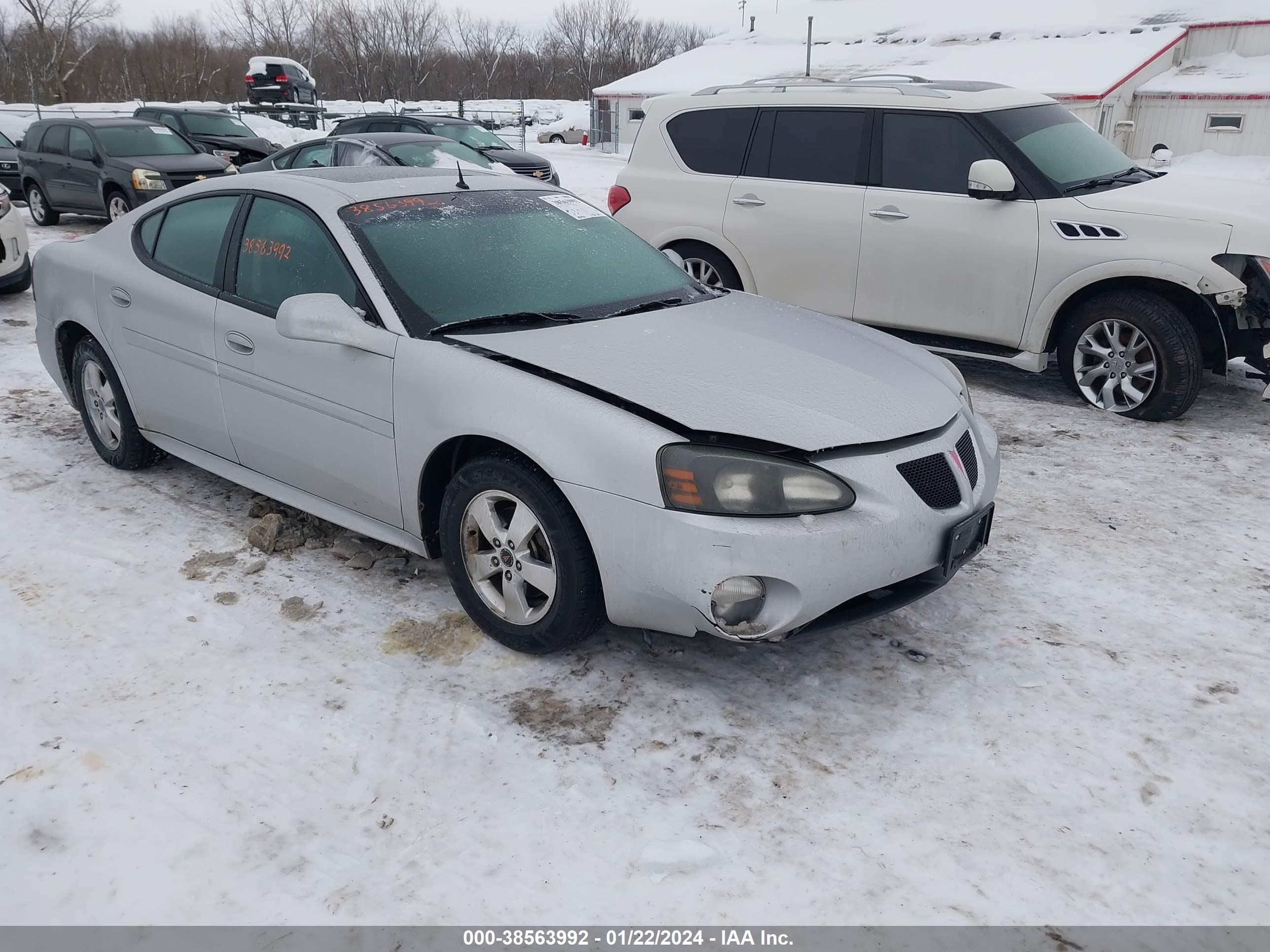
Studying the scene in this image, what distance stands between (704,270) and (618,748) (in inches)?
203

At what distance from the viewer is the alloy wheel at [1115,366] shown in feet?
19.0

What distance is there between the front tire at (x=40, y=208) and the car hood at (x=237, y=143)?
434 centimetres

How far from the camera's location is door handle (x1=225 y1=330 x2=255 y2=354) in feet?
12.8

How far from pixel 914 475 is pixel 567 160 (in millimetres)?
26021

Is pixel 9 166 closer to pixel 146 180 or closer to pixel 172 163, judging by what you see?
pixel 172 163

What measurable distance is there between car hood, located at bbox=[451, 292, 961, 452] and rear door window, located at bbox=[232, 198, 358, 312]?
2.17 feet

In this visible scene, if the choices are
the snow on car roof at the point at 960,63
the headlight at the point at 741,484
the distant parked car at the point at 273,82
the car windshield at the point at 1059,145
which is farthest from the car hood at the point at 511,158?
the distant parked car at the point at 273,82

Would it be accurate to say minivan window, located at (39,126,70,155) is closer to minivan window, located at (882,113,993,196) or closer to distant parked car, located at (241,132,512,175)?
distant parked car, located at (241,132,512,175)

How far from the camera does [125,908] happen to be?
2314 mm

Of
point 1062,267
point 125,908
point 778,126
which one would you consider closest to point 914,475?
point 125,908

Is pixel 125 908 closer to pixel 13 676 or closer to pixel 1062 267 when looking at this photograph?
pixel 13 676

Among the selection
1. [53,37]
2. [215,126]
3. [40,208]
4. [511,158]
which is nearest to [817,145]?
[511,158]

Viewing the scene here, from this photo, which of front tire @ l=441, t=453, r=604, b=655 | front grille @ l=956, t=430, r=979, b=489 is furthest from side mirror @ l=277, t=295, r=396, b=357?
front grille @ l=956, t=430, r=979, b=489

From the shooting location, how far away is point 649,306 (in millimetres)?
3945
